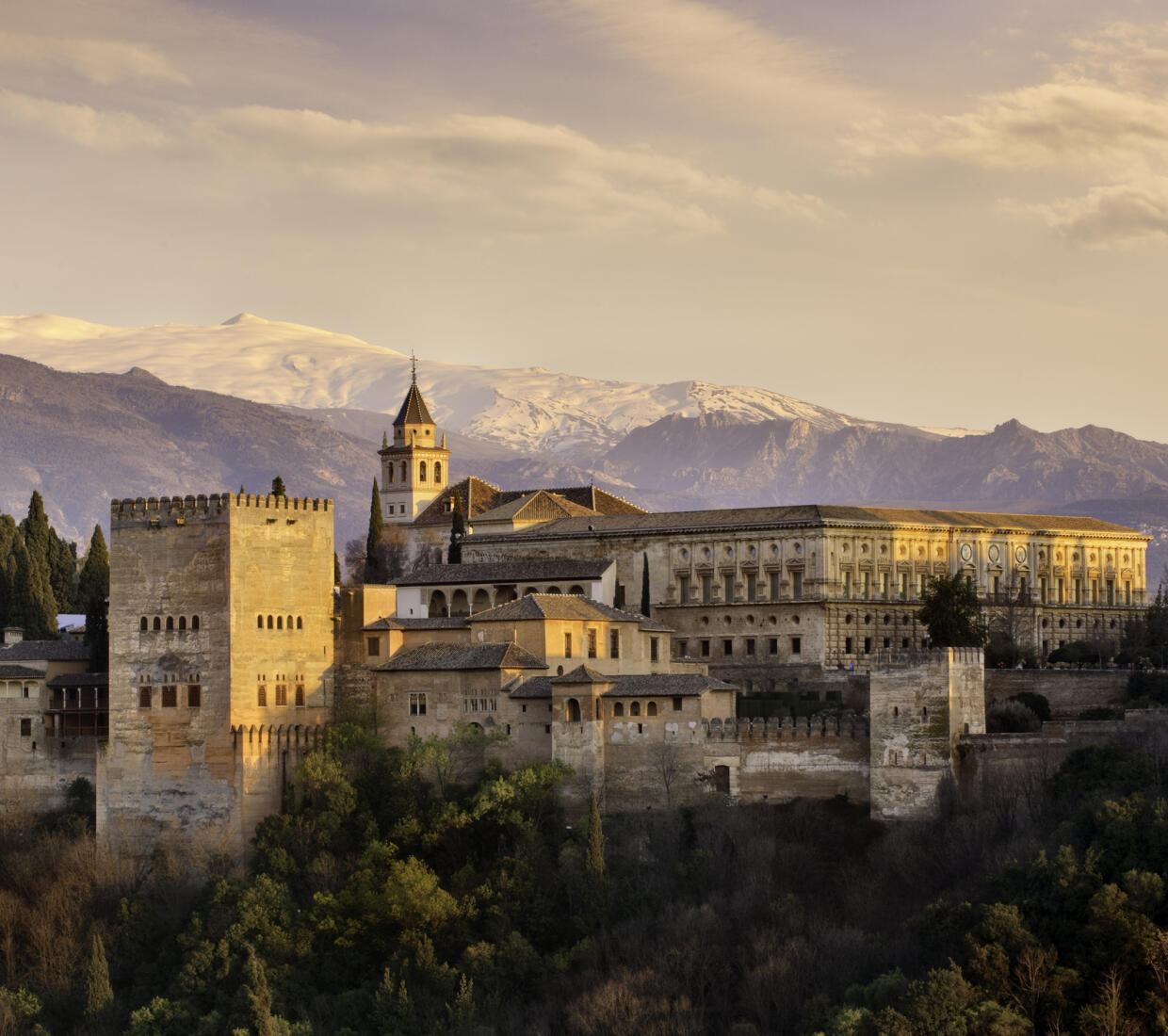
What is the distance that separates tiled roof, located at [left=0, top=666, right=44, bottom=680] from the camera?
Answer: 2933 inches

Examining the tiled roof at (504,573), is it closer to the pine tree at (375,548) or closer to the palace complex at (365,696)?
the palace complex at (365,696)

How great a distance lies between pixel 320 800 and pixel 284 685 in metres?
4.02

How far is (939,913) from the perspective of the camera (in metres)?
56.5

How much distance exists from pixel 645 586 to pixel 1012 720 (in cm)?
2414

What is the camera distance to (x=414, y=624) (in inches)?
2943

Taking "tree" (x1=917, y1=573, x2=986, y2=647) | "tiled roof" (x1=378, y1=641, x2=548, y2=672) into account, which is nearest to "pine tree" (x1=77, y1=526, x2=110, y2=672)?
"tiled roof" (x1=378, y1=641, x2=548, y2=672)

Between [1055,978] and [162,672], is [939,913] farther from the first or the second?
[162,672]

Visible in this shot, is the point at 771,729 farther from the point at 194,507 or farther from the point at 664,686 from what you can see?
the point at 194,507

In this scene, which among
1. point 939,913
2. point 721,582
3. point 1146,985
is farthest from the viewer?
point 721,582

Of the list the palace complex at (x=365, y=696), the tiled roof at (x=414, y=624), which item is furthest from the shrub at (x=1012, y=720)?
the tiled roof at (x=414, y=624)

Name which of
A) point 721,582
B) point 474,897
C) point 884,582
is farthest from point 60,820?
point 884,582

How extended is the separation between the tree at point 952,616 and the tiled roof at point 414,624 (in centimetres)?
1655

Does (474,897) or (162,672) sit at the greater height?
(162,672)

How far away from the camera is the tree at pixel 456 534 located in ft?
316
